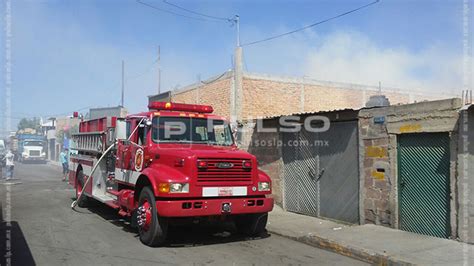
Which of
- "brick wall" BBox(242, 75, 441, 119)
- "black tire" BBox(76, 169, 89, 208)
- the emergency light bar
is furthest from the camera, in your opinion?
"brick wall" BBox(242, 75, 441, 119)

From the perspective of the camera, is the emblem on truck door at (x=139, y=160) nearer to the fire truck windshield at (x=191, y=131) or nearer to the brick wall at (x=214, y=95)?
the fire truck windshield at (x=191, y=131)

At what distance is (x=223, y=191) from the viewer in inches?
281

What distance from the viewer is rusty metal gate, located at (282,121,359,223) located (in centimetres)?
937

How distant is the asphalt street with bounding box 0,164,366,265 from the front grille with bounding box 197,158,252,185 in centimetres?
117

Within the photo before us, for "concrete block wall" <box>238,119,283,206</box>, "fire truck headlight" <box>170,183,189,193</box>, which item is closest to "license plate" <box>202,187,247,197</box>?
"fire truck headlight" <box>170,183,189,193</box>

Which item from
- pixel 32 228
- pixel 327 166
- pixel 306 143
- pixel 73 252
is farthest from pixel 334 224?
pixel 32 228

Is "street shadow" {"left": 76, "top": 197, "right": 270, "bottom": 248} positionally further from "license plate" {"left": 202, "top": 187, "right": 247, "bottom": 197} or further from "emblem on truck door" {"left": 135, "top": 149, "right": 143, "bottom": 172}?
"emblem on truck door" {"left": 135, "top": 149, "right": 143, "bottom": 172}

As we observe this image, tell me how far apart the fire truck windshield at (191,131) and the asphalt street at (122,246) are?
1.88 meters

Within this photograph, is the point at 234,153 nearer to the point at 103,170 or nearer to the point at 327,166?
the point at 327,166

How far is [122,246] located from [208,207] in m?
1.64

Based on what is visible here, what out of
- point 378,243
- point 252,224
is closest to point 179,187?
point 252,224

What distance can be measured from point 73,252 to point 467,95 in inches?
290

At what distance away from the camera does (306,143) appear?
10.7 meters

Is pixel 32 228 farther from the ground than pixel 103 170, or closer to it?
closer to it
